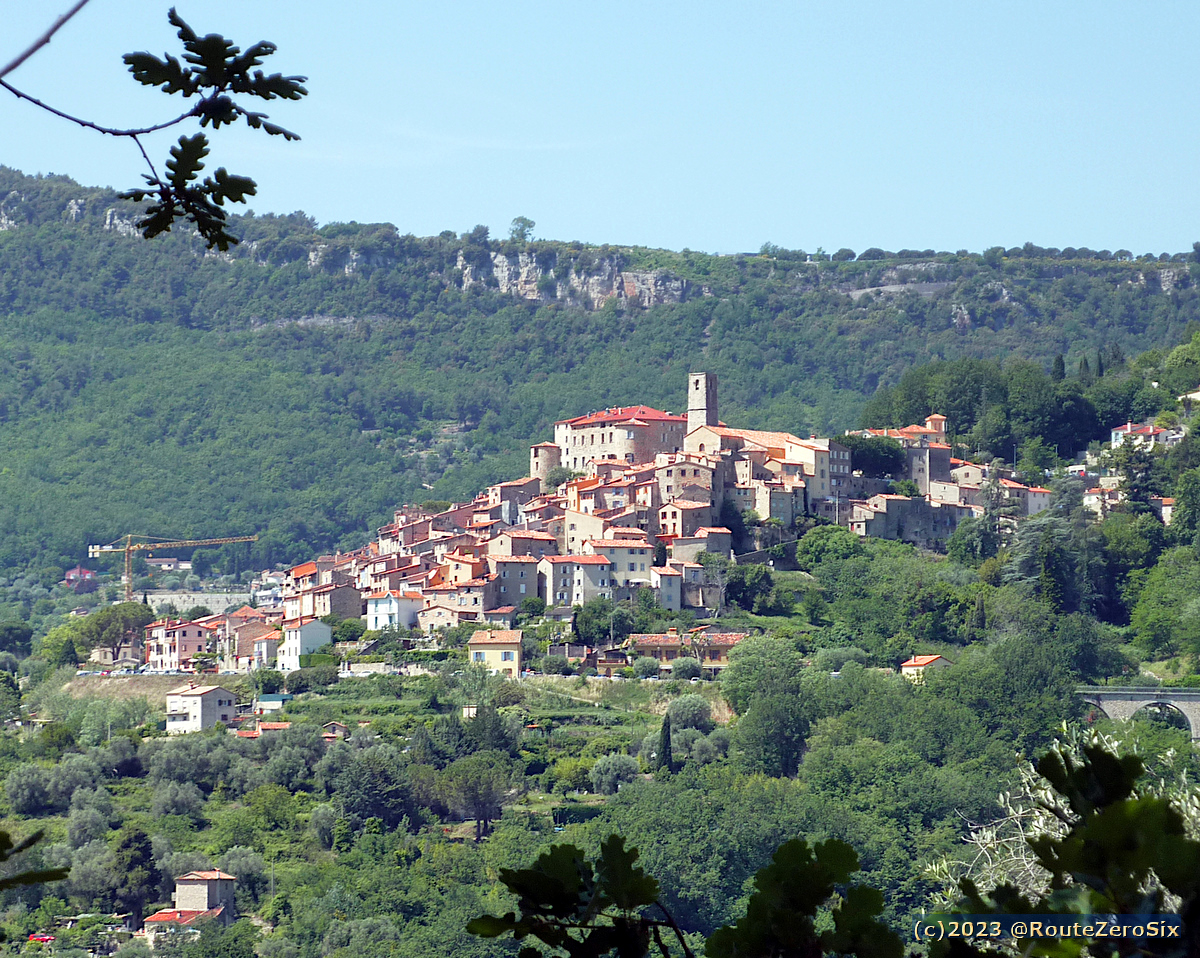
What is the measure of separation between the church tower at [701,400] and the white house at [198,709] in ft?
61.4

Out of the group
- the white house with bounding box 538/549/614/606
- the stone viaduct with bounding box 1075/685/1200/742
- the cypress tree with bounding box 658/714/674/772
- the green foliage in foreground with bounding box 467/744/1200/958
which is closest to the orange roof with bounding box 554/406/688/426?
the white house with bounding box 538/549/614/606

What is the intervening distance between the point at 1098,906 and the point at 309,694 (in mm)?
51928

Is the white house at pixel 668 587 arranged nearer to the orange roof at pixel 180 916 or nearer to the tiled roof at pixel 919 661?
the tiled roof at pixel 919 661

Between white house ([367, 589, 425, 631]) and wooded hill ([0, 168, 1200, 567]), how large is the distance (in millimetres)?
61474

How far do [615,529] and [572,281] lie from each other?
104m

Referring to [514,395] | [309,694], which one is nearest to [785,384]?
[514,395]

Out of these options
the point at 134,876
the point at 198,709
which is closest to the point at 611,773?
the point at 134,876

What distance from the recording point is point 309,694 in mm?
54969

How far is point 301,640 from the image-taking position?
2248 inches

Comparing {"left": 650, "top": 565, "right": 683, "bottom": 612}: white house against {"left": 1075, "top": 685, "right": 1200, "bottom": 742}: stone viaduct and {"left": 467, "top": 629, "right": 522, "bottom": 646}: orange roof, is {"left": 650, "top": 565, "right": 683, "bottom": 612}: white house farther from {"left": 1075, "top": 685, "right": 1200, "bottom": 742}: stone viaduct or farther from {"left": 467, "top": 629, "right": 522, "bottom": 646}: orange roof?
{"left": 1075, "top": 685, "right": 1200, "bottom": 742}: stone viaduct

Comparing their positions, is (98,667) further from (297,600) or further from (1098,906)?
(1098,906)

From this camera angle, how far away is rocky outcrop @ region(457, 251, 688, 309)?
15600 cm

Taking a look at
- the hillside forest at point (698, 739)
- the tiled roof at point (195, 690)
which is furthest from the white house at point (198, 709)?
the hillside forest at point (698, 739)

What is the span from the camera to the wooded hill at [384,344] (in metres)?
128
